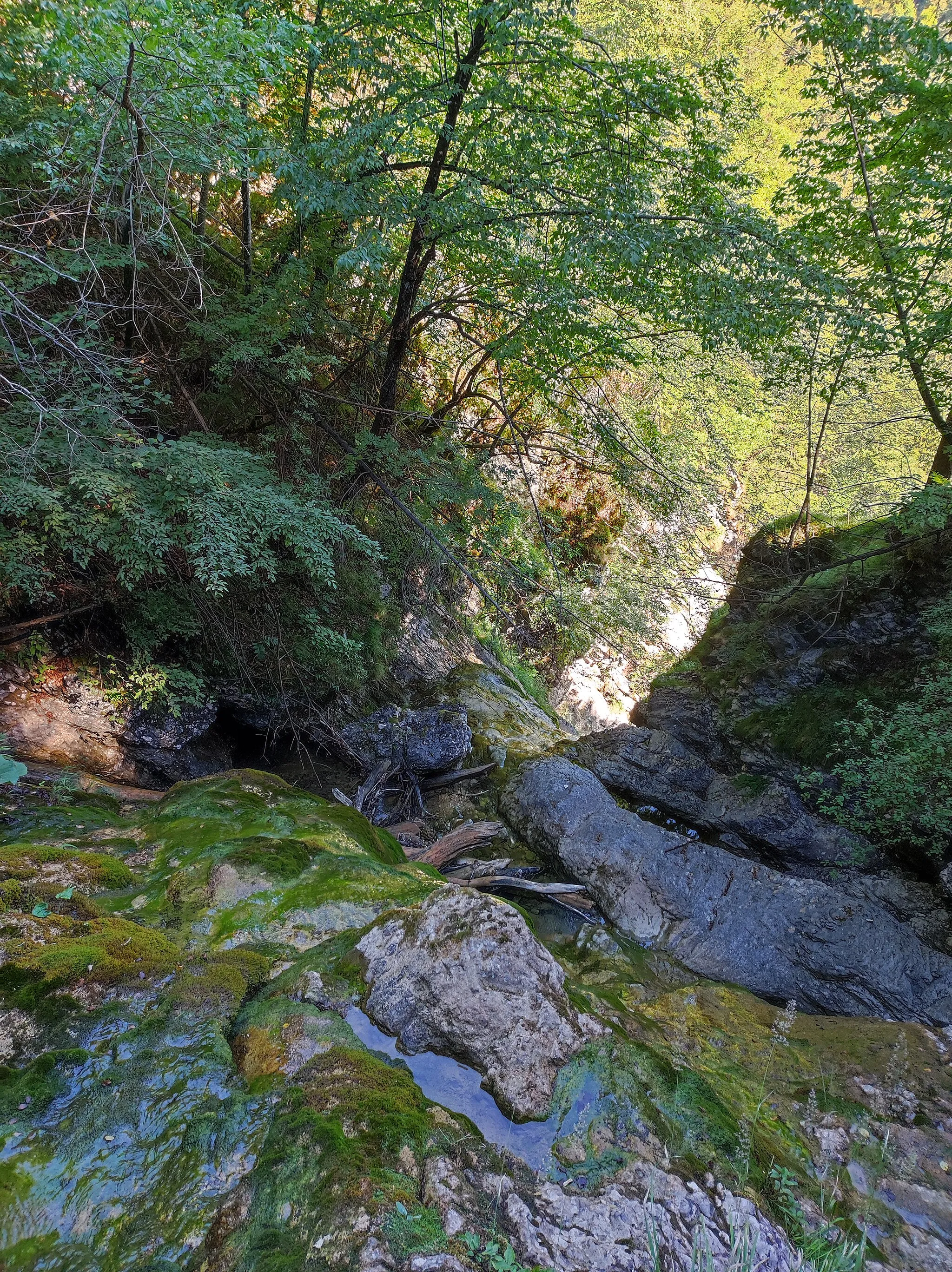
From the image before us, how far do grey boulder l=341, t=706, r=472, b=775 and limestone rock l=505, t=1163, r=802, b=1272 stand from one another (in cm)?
494

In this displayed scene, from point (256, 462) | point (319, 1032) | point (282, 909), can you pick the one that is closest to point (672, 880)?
point (282, 909)

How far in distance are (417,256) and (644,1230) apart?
6.50m

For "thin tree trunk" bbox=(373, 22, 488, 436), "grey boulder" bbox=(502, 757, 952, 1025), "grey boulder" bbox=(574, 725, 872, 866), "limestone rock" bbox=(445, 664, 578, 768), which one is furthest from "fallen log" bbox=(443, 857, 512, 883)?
"thin tree trunk" bbox=(373, 22, 488, 436)

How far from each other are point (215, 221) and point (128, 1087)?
7375 mm

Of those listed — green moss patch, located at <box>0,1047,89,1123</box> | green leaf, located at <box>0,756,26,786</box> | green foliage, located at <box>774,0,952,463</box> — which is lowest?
green moss patch, located at <box>0,1047,89,1123</box>

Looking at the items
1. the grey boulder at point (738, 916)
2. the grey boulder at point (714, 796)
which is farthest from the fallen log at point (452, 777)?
the grey boulder at point (714, 796)

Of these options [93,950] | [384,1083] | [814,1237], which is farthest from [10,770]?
[814,1237]

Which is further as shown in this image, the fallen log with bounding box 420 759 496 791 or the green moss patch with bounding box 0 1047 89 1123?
the fallen log with bounding box 420 759 496 791

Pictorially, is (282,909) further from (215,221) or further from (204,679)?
(215,221)

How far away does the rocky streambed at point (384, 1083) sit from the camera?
5.28 ft

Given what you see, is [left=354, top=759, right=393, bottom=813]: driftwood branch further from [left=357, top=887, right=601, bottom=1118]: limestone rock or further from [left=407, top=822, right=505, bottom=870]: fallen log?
[left=357, top=887, right=601, bottom=1118]: limestone rock

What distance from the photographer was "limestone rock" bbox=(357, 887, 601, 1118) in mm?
2152

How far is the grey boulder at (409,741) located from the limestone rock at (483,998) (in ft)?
13.8

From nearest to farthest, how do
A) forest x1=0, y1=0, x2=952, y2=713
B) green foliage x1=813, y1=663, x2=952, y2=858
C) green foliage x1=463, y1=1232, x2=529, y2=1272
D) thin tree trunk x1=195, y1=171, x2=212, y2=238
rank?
green foliage x1=463, y1=1232, x2=529, y2=1272
forest x1=0, y1=0, x2=952, y2=713
green foliage x1=813, y1=663, x2=952, y2=858
thin tree trunk x1=195, y1=171, x2=212, y2=238
